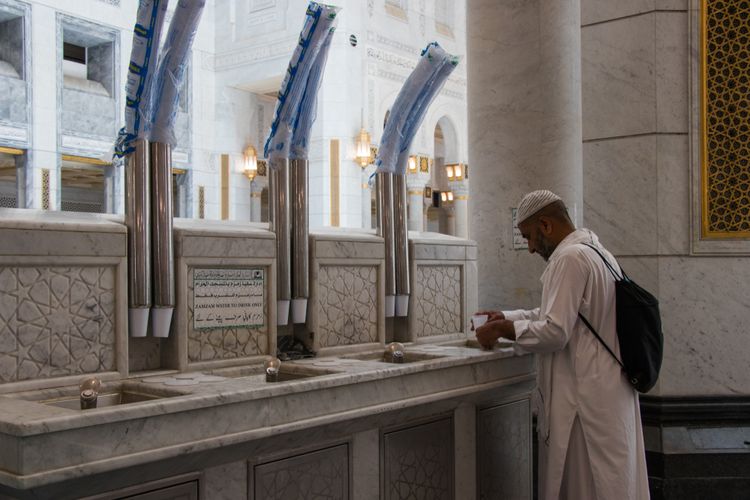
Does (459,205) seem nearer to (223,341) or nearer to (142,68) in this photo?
(223,341)

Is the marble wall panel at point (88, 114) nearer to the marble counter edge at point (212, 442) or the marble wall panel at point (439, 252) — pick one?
the marble wall panel at point (439, 252)

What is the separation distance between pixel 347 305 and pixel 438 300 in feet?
2.07

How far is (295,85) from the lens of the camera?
9.91ft

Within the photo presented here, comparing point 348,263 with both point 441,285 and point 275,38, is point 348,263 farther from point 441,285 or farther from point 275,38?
point 275,38

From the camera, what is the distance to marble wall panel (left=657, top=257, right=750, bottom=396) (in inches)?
142

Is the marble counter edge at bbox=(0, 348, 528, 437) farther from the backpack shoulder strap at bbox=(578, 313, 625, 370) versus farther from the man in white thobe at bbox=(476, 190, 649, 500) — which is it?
the backpack shoulder strap at bbox=(578, 313, 625, 370)

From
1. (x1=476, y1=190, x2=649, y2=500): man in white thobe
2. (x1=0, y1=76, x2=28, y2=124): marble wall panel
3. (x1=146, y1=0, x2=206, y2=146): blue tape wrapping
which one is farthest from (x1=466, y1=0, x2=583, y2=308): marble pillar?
(x1=0, y1=76, x2=28, y2=124): marble wall panel

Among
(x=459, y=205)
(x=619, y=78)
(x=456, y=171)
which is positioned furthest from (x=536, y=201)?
(x=459, y=205)

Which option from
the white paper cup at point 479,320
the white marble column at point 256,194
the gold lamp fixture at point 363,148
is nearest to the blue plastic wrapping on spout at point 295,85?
the white paper cup at point 479,320

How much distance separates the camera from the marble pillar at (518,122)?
4301 mm

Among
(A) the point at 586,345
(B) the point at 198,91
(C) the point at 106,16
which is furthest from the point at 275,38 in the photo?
(A) the point at 586,345

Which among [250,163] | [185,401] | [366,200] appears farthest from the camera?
[250,163]

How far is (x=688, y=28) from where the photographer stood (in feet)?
11.9

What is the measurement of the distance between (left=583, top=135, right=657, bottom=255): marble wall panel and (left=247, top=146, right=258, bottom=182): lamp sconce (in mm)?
11133
